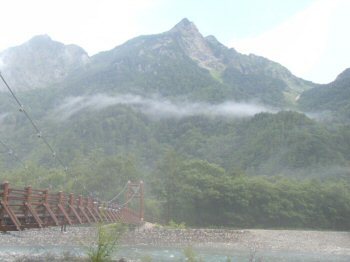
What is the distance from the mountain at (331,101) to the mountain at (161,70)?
6751mm

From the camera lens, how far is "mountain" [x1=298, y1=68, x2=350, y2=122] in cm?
10350

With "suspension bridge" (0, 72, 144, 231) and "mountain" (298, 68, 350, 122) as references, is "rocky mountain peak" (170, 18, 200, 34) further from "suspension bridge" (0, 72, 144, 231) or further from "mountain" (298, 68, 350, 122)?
"suspension bridge" (0, 72, 144, 231)

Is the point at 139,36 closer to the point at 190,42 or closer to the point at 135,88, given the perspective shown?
the point at 190,42

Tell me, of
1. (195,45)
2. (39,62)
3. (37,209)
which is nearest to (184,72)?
(195,45)

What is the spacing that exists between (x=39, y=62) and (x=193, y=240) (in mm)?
142205

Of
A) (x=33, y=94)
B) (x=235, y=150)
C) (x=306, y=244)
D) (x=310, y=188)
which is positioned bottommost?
(x=306, y=244)

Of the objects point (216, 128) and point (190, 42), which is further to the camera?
point (190, 42)

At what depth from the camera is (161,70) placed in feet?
450

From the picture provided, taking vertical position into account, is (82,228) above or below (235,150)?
below

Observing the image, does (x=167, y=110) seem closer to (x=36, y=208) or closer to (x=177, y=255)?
(x=177, y=255)

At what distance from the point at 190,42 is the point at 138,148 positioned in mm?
105653

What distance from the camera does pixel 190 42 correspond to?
7146 inches

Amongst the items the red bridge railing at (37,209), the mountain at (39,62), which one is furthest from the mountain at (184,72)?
the red bridge railing at (37,209)

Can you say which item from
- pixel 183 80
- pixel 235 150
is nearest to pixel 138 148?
pixel 235 150
